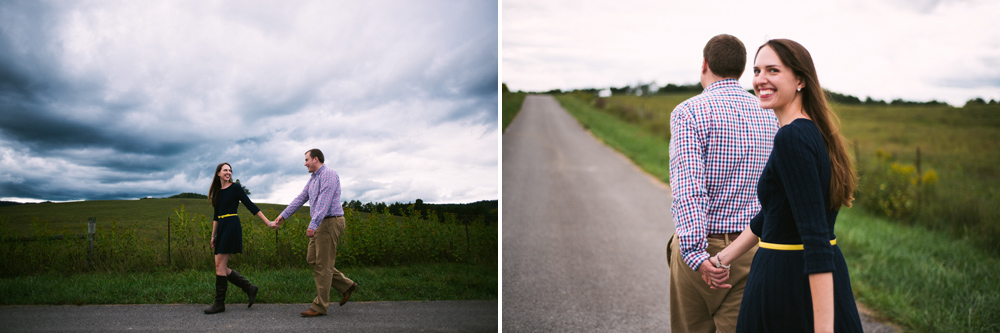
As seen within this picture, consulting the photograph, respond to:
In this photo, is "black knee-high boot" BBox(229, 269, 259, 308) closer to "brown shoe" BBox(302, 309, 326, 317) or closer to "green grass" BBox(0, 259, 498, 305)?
"green grass" BBox(0, 259, 498, 305)

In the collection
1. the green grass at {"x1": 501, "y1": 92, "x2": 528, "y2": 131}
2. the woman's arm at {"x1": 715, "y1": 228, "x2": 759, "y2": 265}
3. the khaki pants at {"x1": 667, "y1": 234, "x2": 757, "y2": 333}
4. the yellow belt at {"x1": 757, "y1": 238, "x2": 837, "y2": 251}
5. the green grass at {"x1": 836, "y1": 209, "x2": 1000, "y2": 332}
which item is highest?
the green grass at {"x1": 501, "y1": 92, "x2": 528, "y2": 131}

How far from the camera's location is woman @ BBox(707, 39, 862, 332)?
1176 mm

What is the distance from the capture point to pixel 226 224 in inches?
104

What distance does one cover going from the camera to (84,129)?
2.33 meters

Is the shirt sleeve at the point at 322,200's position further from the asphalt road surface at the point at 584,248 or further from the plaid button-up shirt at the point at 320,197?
the asphalt road surface at the point at 584,248

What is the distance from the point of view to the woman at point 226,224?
2615mm

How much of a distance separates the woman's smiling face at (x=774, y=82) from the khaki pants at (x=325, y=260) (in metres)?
2.43

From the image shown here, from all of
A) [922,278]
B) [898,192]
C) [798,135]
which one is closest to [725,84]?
[798,135]

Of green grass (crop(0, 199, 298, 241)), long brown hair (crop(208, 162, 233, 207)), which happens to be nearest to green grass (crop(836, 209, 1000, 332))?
long brown hair (crop(208, 162, 233, 207))

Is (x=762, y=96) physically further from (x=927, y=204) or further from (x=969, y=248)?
(x=927, y=204)

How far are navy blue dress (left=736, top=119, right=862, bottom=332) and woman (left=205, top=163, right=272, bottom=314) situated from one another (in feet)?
7.66

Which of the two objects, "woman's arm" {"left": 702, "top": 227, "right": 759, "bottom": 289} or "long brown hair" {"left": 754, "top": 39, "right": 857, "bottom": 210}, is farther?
"woman's arm" {"left": 702, "top": 227, "right": 759, "bottom": 289}

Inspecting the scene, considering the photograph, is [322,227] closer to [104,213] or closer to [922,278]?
[104,213]

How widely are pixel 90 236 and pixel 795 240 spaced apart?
2.77 meters
